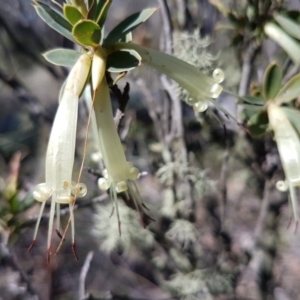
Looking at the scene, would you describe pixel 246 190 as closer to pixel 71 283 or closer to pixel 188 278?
pixel 188 278

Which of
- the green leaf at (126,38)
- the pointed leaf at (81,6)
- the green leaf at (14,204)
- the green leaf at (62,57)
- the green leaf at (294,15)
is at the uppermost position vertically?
the green leaf at (294,15)

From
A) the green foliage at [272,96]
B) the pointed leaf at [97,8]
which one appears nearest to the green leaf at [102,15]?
the pointed leaf at [97,8]

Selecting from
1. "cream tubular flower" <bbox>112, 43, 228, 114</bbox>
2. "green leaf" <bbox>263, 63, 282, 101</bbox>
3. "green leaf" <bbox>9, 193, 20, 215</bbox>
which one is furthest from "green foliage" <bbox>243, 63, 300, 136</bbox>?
"green leaf" <bbox>9, 193, 20, 215</bbox>

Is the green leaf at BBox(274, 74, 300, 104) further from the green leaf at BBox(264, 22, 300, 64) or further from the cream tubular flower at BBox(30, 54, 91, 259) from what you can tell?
the cream tubular flower at BBox(30, 54, 91, 259)

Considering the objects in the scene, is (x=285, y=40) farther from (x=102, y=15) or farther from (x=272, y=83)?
(x=102, y=15)

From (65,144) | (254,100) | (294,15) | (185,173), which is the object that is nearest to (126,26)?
(65,144)

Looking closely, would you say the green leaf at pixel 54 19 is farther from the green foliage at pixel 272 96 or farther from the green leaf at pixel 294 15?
the green leaf at pixel 294 15
